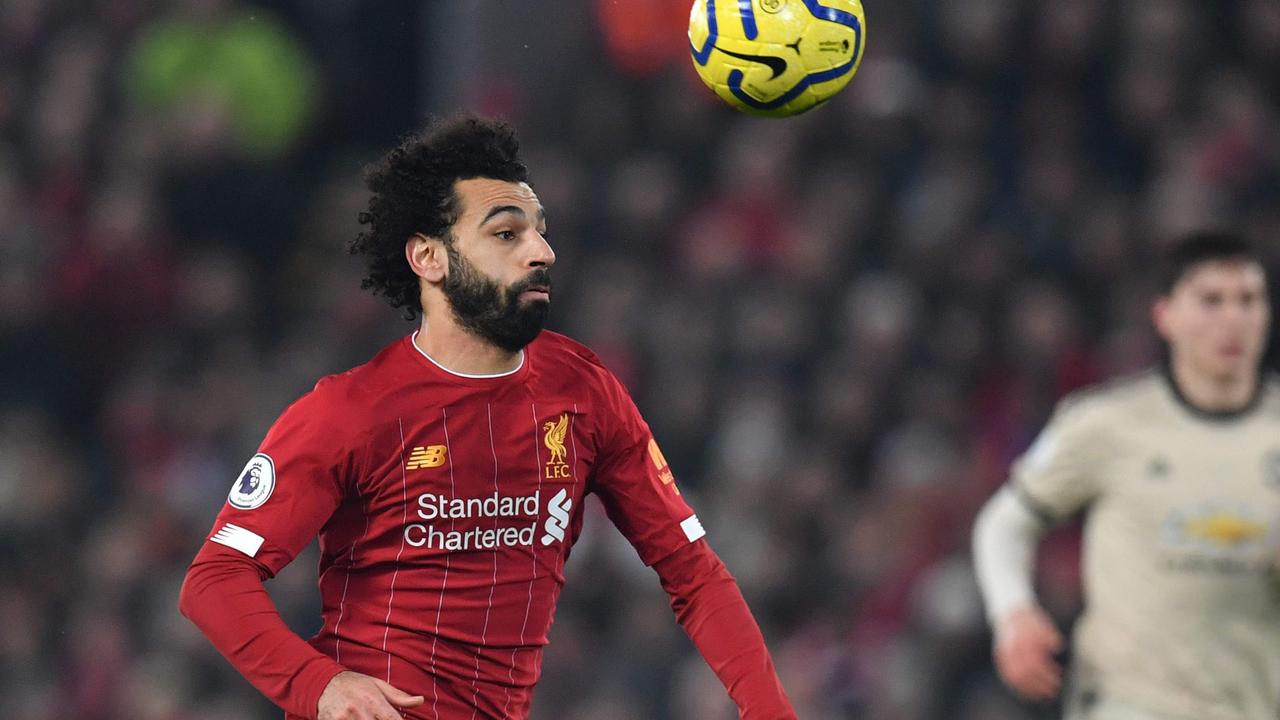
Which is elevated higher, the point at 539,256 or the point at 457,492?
the point at 539,256

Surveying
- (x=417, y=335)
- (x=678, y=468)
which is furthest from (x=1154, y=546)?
(x=678, y=468)

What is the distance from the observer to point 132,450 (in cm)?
1018

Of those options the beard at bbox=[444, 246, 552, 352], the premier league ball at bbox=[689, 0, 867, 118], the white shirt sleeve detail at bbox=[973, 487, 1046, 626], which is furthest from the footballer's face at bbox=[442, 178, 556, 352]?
the white shirt sleeve detail at bbox=[973, 487, 1046, 626]

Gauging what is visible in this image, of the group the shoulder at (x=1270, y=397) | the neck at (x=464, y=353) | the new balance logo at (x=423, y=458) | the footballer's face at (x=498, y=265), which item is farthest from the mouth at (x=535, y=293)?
the shoulder at (x=1270, y=397)

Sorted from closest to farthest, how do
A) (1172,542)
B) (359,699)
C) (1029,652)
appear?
(359,699), (1029,652), (1172,542)

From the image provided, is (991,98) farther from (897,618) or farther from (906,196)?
(897,618)

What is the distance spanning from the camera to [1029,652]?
218 inches

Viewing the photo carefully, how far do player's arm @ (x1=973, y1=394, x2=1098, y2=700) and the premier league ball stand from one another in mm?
1664

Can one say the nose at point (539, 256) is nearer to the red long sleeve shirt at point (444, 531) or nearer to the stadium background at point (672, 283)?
the red long sleeve shirt at point (444, 531)

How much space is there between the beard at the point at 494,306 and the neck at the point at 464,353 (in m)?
0.02

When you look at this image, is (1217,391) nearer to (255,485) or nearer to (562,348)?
(562,348)

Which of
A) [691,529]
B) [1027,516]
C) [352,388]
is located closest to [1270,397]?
[1027,516]

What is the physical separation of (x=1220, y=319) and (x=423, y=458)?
267 cm

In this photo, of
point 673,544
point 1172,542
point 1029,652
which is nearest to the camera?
point 673,544
